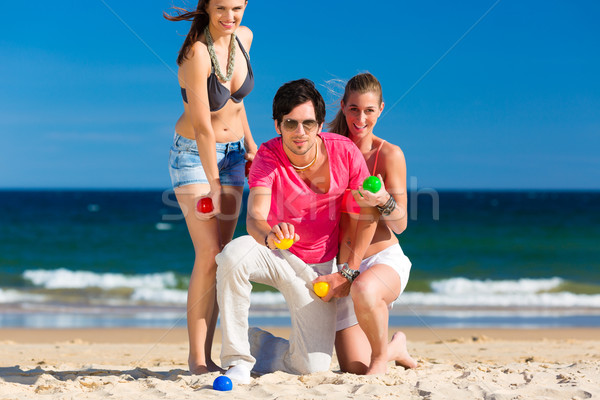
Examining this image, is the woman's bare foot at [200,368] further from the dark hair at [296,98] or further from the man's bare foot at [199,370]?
the dark hair at [296,98]

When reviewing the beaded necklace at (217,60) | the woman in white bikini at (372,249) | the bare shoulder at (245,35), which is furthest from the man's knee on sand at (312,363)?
the bare shoulder at (245,35)

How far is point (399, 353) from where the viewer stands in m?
4.34

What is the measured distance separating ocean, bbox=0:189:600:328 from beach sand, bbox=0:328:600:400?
1.55 metres

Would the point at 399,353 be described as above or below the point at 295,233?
below

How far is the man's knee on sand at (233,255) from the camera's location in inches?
142

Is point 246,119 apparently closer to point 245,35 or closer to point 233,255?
point 245,35

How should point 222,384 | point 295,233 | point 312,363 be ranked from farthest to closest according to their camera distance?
point 312,363 → point 295,233 → point 222,384

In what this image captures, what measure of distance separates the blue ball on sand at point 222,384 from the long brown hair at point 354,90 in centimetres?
179

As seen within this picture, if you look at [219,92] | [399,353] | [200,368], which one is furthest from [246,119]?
[399,353]

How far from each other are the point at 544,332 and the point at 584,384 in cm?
392

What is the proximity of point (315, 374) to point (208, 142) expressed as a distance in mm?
1596

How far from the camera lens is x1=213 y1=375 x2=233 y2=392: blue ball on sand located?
3.44 meters

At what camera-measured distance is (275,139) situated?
12.7ft

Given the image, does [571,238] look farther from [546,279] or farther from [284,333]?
[284,333]
